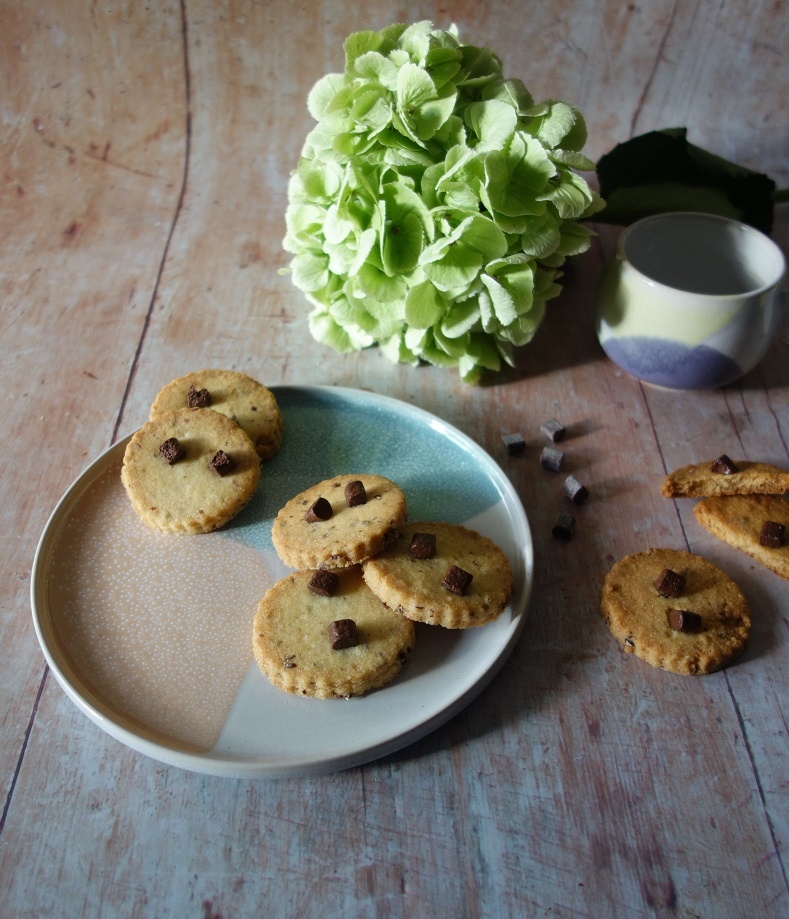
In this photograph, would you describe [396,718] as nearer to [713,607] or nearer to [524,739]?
[524,739]

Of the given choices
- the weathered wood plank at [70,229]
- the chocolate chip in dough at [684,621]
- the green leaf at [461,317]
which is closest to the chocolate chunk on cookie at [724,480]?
the chocolate chip in dough at [684,621]

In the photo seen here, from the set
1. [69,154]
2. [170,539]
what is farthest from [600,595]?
[69,154]

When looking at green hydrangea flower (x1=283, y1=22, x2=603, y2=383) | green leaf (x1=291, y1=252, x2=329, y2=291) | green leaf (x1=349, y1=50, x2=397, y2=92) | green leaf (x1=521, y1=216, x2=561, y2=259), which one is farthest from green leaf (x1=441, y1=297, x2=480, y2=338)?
green leaf (x1=349, y1=50, x2=397, y2=92)

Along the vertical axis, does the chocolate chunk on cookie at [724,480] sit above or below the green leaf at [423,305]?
below

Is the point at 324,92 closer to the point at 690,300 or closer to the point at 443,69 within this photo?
the point at 443,69

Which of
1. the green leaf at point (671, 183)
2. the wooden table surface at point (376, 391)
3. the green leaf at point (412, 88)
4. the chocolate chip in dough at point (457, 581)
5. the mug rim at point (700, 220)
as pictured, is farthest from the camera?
the green leaf at point (671, 183)

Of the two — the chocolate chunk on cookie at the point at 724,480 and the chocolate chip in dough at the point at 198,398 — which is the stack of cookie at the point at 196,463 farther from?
the chocolate chunk on cookie at the point at 724,480
